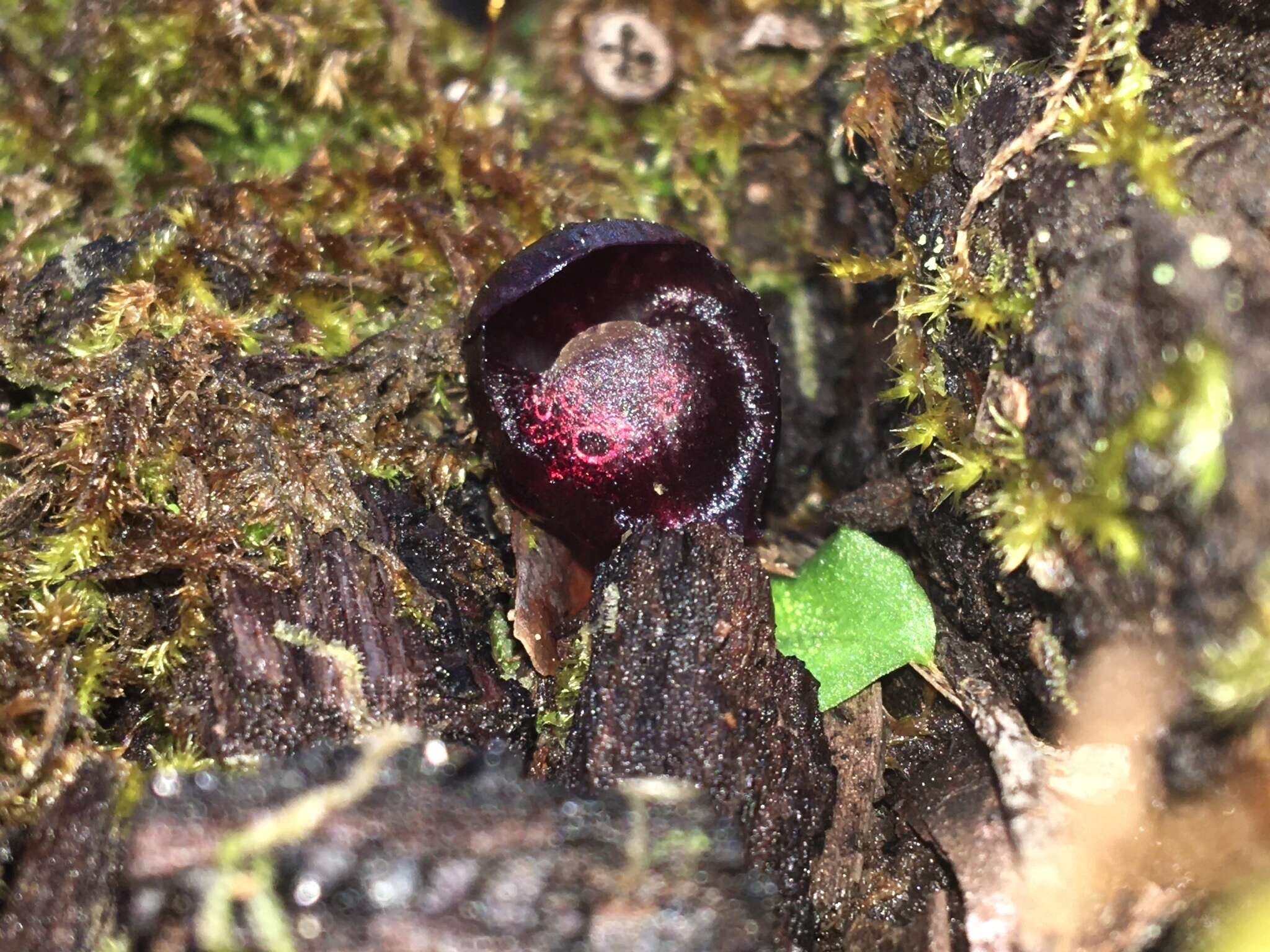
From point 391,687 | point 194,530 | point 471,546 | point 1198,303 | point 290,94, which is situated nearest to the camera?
point 1198,303

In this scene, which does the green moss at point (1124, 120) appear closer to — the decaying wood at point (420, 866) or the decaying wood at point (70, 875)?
the decaying wood at point (420, 866)

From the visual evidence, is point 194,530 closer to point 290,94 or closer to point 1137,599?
point 290,94

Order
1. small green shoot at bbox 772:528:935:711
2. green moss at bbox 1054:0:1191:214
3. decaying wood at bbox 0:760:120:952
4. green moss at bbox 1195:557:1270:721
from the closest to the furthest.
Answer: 1. green moss at bbox 1195:557:1270:721
2. decaying wood at bbox 0:760:120:952
3. green moss at bbox 1054:0:1191:214
4. small green shoot at bbox 772:528:935:711

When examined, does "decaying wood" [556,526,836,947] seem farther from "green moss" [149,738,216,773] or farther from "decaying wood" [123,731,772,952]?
"green moss" [149,738,216,773]

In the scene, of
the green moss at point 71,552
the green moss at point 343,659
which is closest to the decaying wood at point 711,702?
the green moss at point 343,659

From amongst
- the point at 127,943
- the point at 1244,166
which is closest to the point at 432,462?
the point at 127,943

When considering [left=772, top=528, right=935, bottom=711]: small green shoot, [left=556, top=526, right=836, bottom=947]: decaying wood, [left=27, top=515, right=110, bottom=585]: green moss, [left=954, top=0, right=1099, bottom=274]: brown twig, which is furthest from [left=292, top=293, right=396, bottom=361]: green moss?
[left=954, top=0, right=1099, bottom=274]: brown twig

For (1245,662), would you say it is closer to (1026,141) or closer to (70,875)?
(1026,141)

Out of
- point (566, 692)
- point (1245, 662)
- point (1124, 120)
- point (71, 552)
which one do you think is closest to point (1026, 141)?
point (1124, 120)
